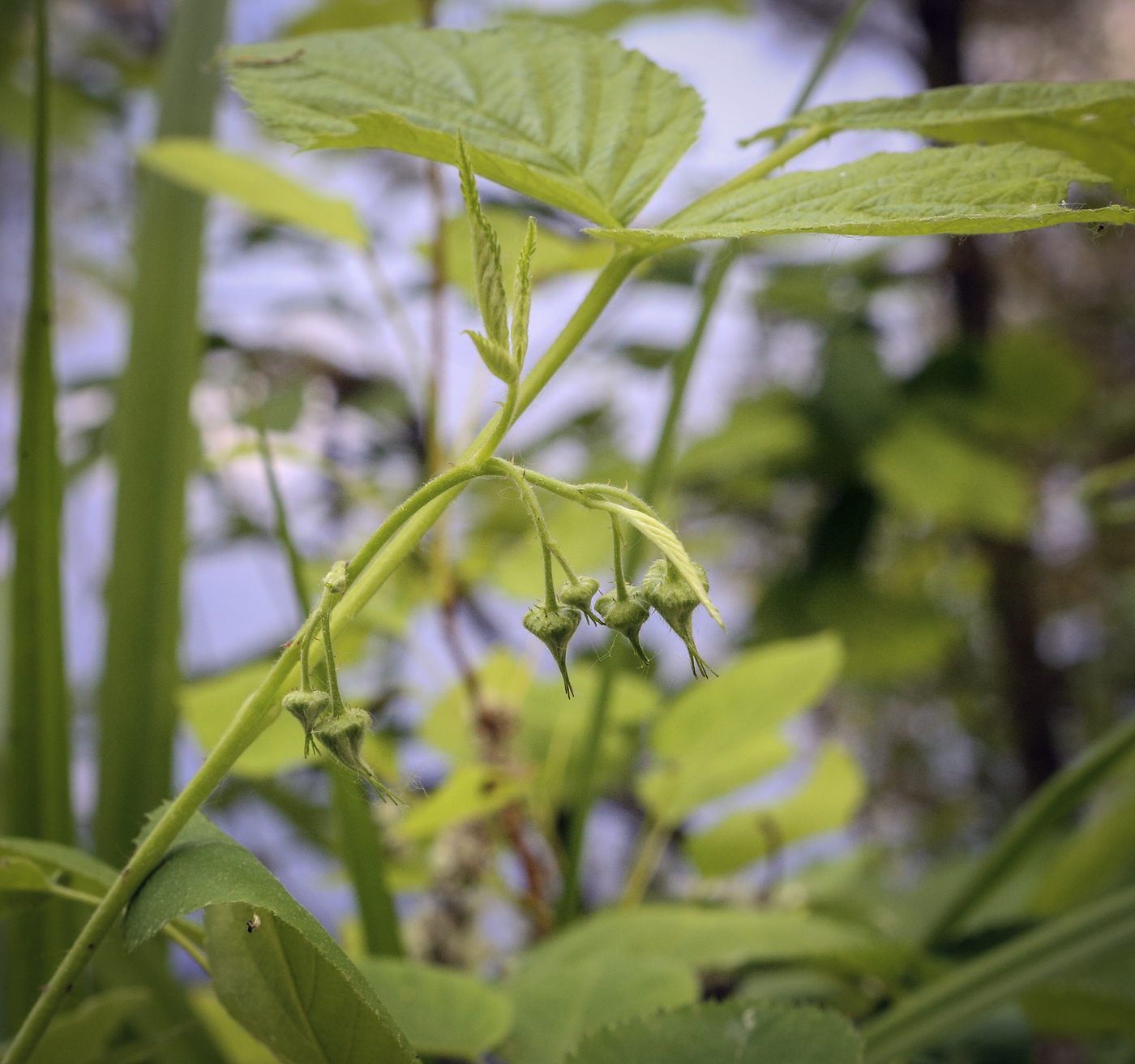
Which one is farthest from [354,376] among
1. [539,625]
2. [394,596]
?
[539,625]

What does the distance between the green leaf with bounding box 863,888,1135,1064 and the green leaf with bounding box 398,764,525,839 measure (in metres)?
0.11

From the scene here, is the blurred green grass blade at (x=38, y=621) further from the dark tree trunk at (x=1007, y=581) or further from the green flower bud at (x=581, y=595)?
the dark tree trunk at (x=1007, y=581)

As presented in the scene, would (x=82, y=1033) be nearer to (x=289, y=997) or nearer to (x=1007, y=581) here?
(x=289, y=997)

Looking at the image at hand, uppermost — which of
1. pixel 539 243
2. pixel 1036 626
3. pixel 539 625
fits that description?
pixel 539 243

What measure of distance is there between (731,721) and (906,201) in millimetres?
240

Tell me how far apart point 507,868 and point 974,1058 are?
23 cm

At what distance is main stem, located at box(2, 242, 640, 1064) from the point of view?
0.34 feet

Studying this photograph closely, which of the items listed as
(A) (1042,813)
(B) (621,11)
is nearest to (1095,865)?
(A) (1042,813)

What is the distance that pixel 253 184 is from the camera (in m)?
0.30

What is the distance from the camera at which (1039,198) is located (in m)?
0.12

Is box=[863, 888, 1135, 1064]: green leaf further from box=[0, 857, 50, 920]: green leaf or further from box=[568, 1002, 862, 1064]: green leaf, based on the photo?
box=[0, 857, 50, 920]: green leaf

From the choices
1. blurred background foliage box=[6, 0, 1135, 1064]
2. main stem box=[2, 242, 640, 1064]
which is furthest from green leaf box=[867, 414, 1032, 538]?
main stem box=[2, 242, 640, 1064]

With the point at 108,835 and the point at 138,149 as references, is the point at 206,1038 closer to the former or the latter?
the point at 108,835

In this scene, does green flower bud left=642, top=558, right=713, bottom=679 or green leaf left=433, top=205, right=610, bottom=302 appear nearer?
green flower bud left=642, top=558, right=713, bottom=679
